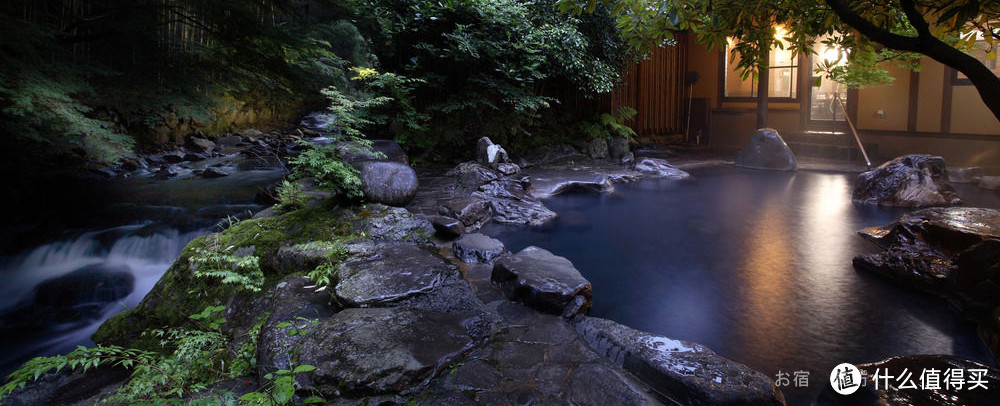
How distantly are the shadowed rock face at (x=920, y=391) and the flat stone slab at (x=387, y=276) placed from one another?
2599 millimetres

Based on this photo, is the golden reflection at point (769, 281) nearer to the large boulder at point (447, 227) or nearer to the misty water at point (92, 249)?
the large boulder at point (447, 227)

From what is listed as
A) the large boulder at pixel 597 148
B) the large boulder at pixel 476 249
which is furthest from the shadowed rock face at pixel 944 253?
the large boulder at pixel 597 148

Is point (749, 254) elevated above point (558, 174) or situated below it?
below

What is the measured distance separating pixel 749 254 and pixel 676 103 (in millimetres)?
11000

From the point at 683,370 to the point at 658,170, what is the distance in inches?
345

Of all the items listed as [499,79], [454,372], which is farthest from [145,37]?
[454,372]

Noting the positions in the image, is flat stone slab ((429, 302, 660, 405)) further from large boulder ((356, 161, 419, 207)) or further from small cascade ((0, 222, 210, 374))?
small cascade ((0, 222, 210, 374))

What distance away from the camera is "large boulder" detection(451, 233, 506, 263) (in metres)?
4.71

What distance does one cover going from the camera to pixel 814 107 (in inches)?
514

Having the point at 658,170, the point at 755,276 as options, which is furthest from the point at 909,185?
the point at 755,276

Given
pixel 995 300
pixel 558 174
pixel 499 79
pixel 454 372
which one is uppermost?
pixel 499 79

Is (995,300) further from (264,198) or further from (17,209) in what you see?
(17,209)

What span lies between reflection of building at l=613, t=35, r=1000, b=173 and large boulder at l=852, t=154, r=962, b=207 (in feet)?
6.11

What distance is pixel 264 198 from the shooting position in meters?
7.85
